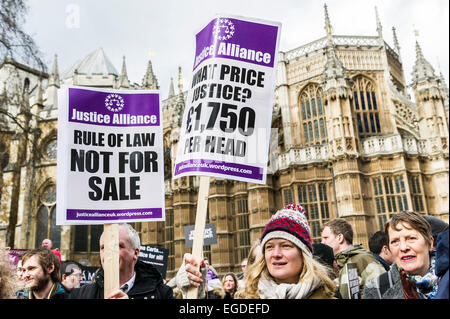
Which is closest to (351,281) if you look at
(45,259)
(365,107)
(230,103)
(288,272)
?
(288,272)

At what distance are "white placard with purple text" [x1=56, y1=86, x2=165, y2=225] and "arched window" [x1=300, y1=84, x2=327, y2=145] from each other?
17499 millimetres

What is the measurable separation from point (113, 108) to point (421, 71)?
18525 mm

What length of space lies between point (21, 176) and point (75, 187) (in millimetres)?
25696

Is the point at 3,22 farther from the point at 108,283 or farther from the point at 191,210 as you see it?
the point at 191,210

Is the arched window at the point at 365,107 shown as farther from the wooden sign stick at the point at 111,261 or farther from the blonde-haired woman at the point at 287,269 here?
the wooden sign stick at the point at 111,261

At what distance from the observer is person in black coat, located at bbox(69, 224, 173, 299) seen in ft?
8.96

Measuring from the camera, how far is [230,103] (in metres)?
3.11

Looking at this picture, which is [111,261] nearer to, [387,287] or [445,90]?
[387,287]

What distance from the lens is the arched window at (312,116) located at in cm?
1997

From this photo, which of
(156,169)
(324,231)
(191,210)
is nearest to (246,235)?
(191,210)

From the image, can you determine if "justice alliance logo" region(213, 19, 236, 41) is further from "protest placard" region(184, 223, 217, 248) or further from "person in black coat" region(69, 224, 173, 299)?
"protest placard" region(184, 223, 217, 248)

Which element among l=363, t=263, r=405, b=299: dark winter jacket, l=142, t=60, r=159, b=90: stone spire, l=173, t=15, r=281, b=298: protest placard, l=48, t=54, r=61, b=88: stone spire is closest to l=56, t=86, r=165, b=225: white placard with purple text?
l=173, t=15, r=281, b=298: protest placard

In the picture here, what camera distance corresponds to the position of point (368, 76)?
20.5 m

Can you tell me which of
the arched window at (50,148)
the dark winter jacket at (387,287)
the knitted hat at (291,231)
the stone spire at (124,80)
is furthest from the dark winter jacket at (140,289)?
the arched window at (50,148)
